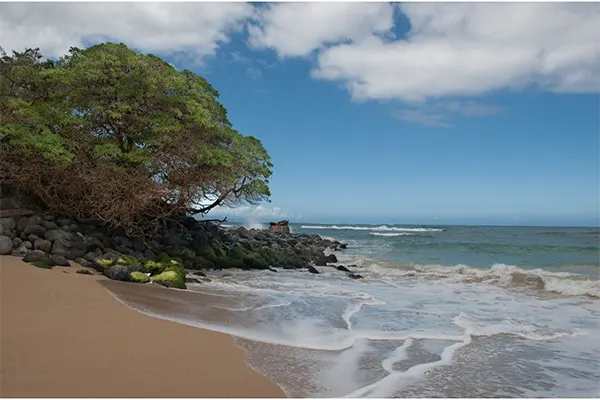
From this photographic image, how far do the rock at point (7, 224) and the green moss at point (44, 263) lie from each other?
254 centimetres

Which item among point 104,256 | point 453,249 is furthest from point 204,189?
point 453,249

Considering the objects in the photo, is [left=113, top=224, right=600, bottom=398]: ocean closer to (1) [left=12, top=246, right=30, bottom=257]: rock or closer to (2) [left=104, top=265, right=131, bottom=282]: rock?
(2) [left=104, top=265, right=131, bottom=282]: rock

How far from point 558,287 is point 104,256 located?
13.1m

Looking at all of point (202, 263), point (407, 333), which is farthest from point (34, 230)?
point (407, 333)

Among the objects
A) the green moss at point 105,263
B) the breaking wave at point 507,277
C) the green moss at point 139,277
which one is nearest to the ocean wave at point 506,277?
the breaking wave at point 507,277

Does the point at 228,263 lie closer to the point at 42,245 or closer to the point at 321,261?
the point at 321,261

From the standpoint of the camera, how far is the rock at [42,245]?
37.2 feet

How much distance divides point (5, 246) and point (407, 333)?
29.6 feet

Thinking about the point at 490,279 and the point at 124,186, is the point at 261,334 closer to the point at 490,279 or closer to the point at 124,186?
the point at 124,186

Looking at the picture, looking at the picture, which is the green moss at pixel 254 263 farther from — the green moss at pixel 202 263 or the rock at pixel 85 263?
the rock at pixel 85 263

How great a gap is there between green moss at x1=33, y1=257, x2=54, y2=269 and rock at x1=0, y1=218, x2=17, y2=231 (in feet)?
8.34

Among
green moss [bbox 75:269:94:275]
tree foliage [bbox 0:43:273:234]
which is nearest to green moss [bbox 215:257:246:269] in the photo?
tree foliage [bbox 0:43:273:234]

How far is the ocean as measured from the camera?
514 cm

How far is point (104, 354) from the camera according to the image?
514 cm
